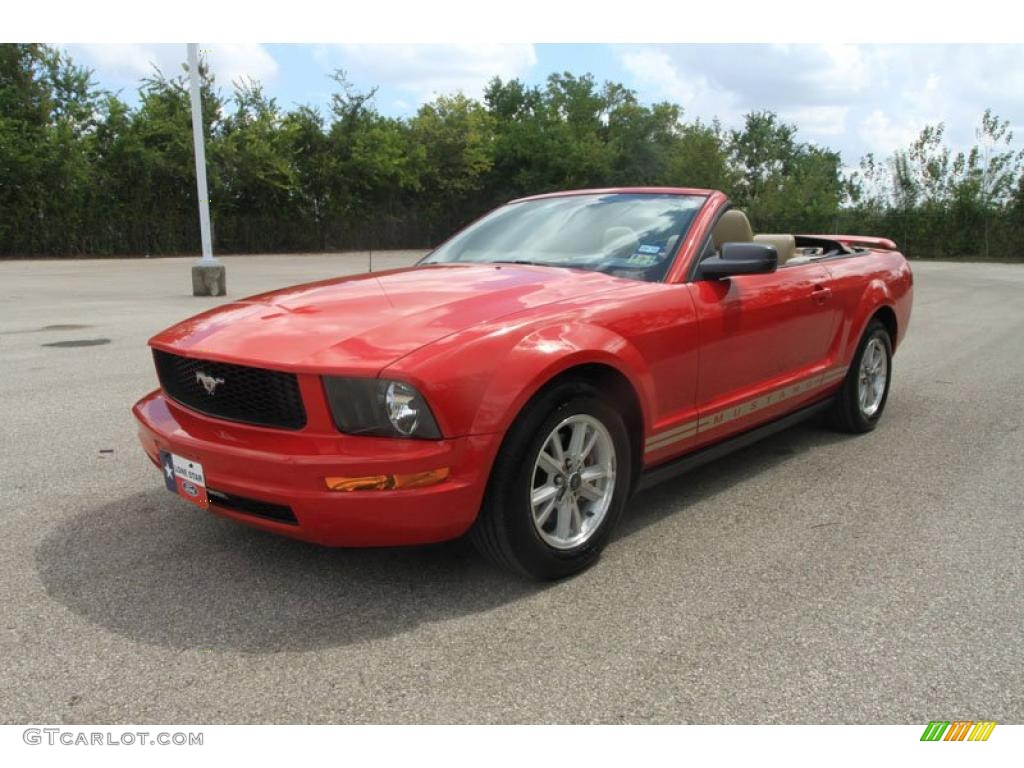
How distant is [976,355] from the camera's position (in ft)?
29.0

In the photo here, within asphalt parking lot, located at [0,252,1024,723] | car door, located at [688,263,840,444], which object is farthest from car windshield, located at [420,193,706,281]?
asphalt parking lot, located at [0,252,1024,723]

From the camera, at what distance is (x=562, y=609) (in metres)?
2.99

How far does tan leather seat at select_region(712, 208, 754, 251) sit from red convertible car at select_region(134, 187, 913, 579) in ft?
0.05

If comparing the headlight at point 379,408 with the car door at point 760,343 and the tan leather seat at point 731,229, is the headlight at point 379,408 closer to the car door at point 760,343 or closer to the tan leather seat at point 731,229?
the car door at point 760,343

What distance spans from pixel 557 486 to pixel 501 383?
0.53 metres

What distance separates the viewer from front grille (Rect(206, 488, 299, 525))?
2.81 m

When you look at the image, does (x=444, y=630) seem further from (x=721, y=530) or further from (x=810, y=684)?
(x=721, y=530)

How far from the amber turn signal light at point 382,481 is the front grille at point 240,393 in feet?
0.80

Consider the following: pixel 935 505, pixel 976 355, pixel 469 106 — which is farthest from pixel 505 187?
pixel 935 505

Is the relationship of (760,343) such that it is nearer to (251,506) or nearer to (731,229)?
(731,229)
